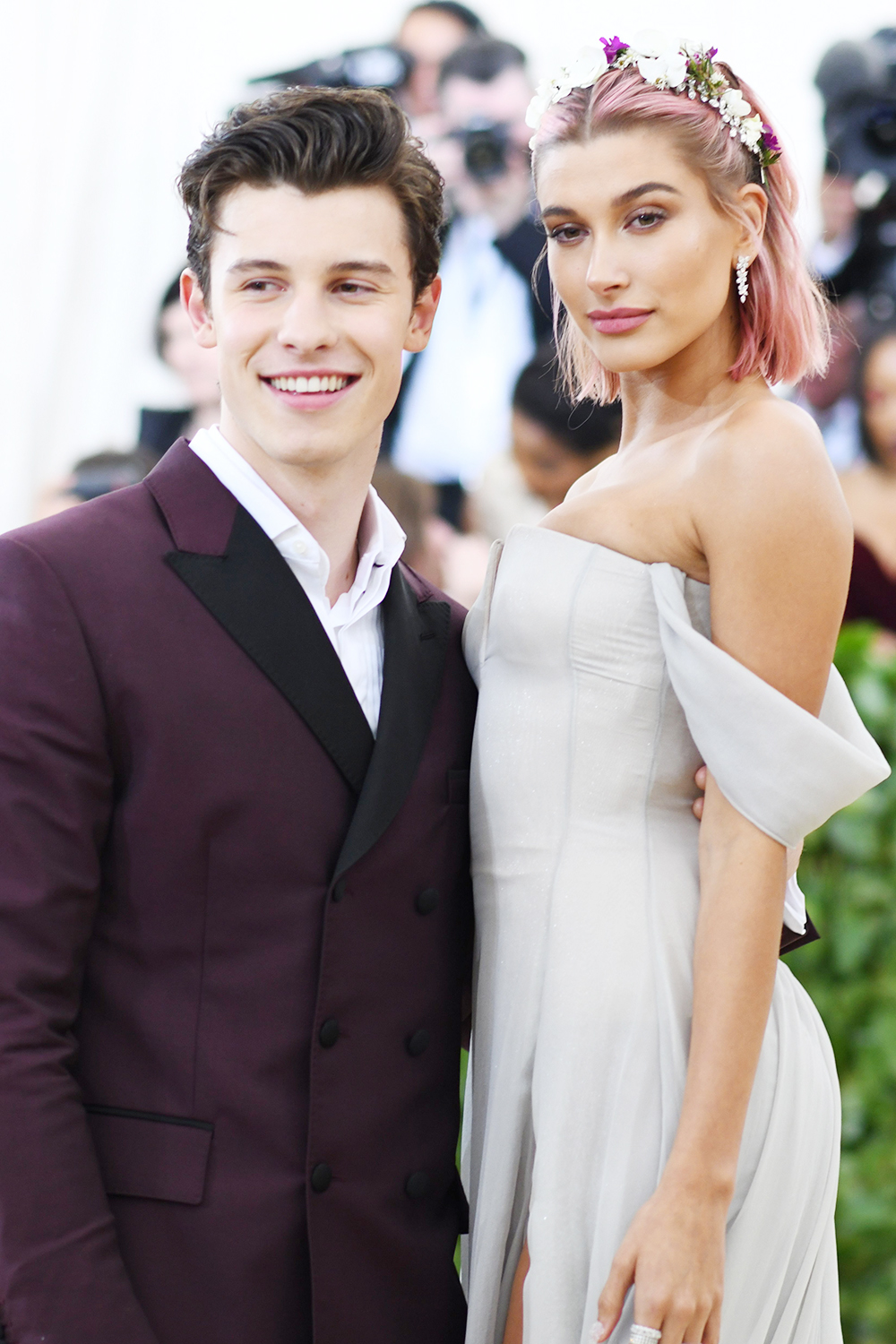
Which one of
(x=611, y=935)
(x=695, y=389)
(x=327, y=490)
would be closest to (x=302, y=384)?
(x=327, y=490)

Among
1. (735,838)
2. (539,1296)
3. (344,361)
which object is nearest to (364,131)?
(344,361)

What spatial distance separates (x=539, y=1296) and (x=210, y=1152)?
0.44 m

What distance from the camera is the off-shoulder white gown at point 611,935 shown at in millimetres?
1730

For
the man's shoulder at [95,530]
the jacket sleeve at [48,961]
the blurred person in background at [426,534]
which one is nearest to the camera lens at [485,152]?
the blurred person in background at [426,534]

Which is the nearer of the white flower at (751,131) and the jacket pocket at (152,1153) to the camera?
the jacket pocket at (152,1153)

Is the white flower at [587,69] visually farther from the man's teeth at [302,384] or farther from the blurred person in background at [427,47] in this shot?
the blurred person in background at [427,47]

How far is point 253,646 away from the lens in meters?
1.68

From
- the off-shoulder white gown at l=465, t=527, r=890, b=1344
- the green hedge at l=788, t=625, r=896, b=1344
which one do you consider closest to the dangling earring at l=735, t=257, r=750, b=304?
the off-shoulder white gown at l=465, t=527, r=890, b=1344

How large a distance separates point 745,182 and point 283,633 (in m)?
0.83

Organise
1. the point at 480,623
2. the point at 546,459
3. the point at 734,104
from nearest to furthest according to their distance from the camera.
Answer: the point at 734,104
the point at 480,623
the point at 546,459

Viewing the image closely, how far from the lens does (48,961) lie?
60.9 inches

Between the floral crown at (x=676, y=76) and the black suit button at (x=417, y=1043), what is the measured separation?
3.83 ft

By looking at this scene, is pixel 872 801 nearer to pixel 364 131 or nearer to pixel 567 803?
pixel 567 803

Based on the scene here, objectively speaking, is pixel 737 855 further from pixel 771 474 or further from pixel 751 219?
pixel 751 219
